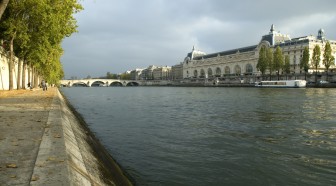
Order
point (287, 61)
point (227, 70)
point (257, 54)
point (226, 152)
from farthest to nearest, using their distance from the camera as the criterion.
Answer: point (227, 70) < point (257, 54) < point (287, 61) < point (226, 152)

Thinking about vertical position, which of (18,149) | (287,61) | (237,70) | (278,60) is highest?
(278,60)

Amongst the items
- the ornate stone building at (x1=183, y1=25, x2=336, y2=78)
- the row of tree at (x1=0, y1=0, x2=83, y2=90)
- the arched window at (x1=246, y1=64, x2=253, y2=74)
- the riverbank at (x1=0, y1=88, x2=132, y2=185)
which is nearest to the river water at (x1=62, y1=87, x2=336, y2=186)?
the riverbank at (x1=0, y1=88, x2=132, y2=185)

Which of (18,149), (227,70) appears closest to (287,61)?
(227,70)

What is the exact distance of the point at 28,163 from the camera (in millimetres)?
6016

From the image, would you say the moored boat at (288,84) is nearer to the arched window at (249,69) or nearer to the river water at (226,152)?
the arched window at (249,69)

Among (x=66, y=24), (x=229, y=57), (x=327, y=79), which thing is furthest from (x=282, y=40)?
(x=66, y=24)

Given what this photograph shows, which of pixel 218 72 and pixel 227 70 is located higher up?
pixel 227 70

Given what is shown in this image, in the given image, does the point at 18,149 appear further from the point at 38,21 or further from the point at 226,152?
the point at 38,21

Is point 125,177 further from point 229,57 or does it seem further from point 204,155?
point 229,57

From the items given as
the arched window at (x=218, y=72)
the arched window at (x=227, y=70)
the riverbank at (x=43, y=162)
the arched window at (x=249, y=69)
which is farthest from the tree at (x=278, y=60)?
the riverbank at (x=43, y=162)

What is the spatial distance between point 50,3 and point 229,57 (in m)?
159

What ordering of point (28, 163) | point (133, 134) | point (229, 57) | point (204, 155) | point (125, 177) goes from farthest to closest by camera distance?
point (229, 57) → point (133, 134) → point (204, 155) → point (125, 177) → point (28, 163)

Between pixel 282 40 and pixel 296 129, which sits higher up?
pixel 282 40

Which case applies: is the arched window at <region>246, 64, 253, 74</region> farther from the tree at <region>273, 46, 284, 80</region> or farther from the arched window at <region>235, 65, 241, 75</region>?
the tree at <region>273, 46, 284, 80</region>
